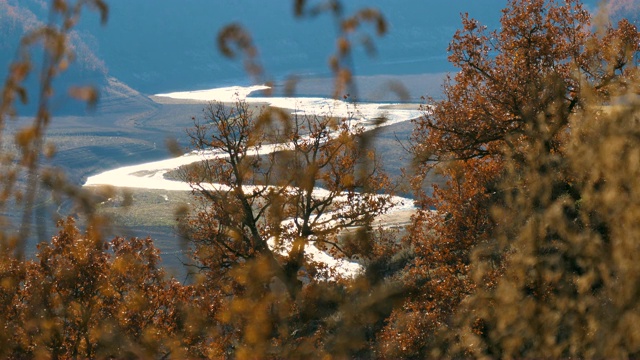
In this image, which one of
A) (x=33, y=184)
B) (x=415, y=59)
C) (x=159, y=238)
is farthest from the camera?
(x=415, y=59)

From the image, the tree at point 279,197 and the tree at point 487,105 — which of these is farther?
the tree at point 487,105

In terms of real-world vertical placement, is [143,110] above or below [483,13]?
below

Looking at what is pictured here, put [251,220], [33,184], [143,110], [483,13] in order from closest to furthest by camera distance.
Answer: [33,184]
[251,220]
[143,110]
[483,13]

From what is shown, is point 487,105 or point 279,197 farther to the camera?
point 487,105

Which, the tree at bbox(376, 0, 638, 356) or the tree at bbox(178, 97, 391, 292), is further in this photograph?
the tree at bbox(376, 0, 638, 356)

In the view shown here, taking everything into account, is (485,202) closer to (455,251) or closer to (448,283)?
(455,251)

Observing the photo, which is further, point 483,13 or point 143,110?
point 483,13

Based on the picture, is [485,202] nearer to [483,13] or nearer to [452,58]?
[452,58]

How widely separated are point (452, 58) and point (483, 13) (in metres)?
124

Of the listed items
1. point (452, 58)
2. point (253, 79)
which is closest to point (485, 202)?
point (452, 58)

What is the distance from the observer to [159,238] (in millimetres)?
55750

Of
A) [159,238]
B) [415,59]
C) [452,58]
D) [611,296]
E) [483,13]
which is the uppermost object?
[483,13]

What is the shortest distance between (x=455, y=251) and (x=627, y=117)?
14.8m

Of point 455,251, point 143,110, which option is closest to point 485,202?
point 455,251
